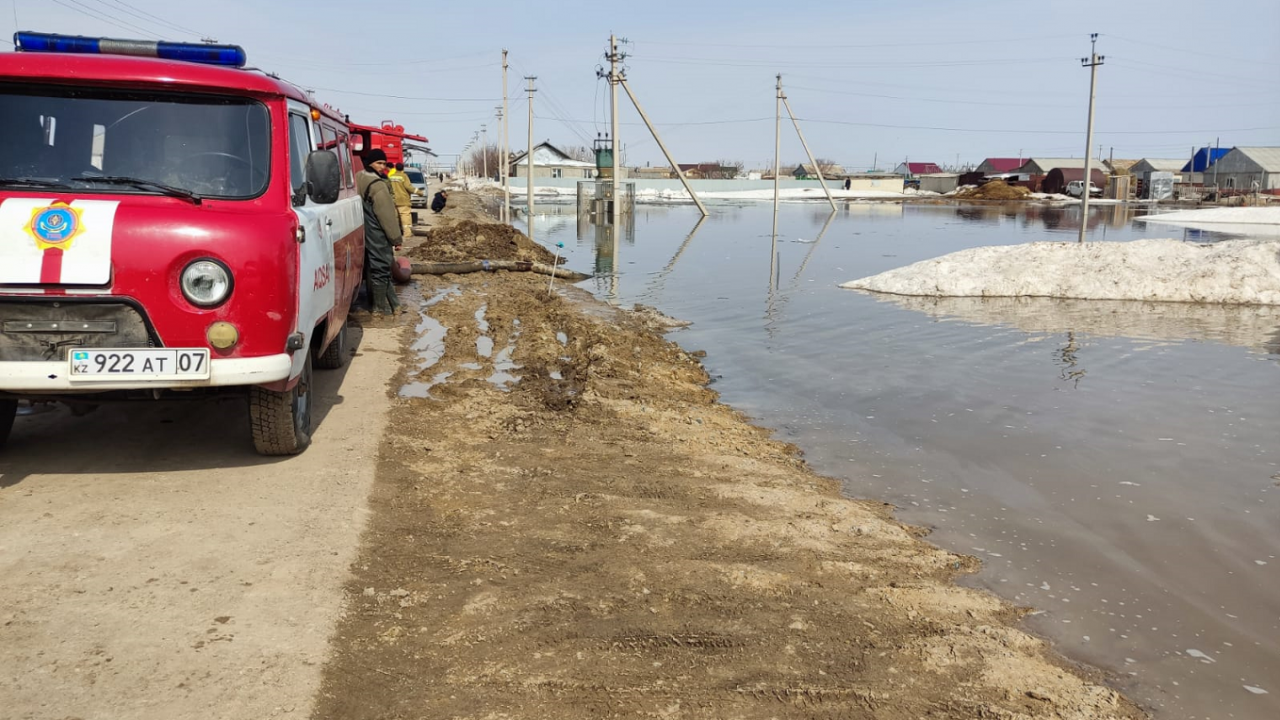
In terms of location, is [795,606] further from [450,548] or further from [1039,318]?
[1039,318]

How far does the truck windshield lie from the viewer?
478 cm

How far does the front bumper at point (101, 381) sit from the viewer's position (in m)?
4.45

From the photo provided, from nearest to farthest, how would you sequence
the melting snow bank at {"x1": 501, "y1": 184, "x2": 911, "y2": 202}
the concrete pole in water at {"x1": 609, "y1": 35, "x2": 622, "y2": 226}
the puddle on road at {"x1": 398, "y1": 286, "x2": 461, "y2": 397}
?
the puddle on road at {"x1": 398, "y1": 286, "x2": 461, "y2": 397} < the concrete pole in water at {"x1": 609, "y1": 35, "x2": 622, "y2": 226} < the melting snow bank at {"x1": 501, "y1": 184, "x2": 911, "y2": 202}

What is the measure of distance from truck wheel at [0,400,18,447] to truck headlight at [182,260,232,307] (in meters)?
1.78

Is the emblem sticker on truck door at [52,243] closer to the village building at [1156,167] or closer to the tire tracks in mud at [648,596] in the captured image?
the tire tracks in mud at [648,596]

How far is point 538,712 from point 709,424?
4.41 metres

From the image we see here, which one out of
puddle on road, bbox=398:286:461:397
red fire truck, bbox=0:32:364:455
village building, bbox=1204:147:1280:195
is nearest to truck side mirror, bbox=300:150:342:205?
red fire truck, bbox=0:32:364:455

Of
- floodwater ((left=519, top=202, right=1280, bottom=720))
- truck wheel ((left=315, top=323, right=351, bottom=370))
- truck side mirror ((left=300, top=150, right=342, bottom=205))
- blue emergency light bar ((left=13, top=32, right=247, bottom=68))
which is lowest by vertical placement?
floodwater ((left=519, top=202, right=1280, bottom=720))

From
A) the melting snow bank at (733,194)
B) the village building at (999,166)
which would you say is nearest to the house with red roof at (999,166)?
the village building at (999,166)

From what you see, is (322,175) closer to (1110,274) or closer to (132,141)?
(132,141)

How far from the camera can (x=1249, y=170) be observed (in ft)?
267

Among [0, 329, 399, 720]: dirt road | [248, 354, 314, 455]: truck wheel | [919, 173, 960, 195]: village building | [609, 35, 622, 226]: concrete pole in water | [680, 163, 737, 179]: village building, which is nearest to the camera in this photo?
[0, 329, 399, 720]: dirt road

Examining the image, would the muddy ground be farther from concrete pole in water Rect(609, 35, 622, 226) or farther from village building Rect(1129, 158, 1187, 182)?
village building Rect(1129, 158, 1187, 182)

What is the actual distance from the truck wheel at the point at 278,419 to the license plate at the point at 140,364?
1.64ft
